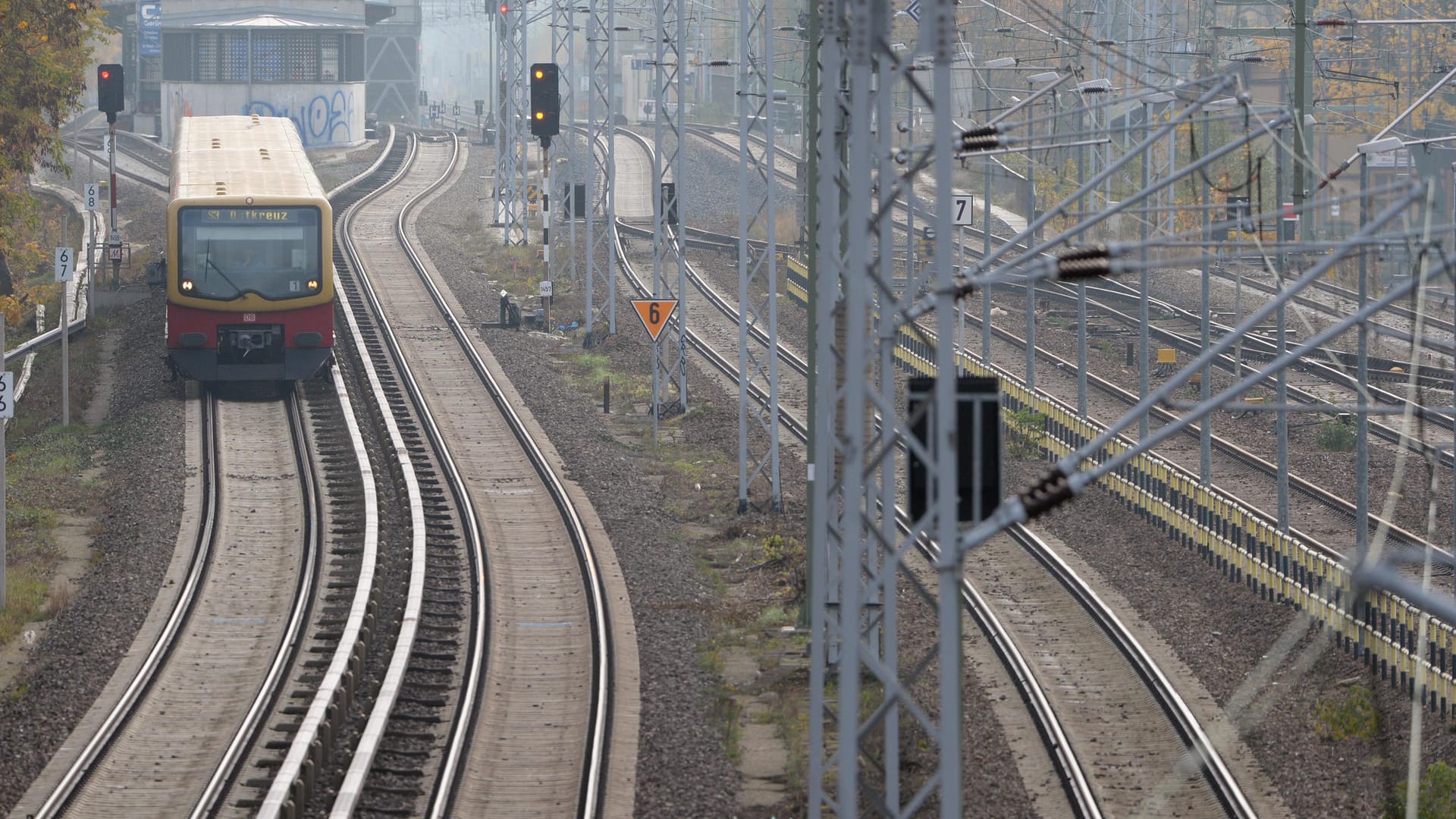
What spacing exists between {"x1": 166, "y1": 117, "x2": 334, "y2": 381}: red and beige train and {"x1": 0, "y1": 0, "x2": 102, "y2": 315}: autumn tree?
26.7ft

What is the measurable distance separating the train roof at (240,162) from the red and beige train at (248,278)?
47 millimetres

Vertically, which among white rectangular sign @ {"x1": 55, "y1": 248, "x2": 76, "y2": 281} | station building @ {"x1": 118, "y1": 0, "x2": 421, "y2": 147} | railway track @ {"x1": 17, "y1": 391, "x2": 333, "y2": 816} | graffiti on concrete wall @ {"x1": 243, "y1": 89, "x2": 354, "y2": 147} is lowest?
railway track @ {"x1": 17, "y1": 391, "x2": 333, "y2": 816}

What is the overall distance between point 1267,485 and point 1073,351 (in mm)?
10475

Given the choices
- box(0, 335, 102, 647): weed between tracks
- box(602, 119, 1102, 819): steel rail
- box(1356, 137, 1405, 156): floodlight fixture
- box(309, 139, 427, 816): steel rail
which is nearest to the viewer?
box(309, 139, 427, 816): steel rail

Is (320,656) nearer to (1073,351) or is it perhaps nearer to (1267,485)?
(1267,485)

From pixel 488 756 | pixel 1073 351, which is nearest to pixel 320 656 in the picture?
pixel 488 756

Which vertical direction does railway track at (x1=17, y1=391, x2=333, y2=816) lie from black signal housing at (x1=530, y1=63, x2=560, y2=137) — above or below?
below

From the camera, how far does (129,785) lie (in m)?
12.9

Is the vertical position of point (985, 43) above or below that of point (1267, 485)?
above

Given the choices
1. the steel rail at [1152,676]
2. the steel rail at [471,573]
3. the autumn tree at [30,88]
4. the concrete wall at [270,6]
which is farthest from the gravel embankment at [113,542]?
the concrete wall at [270,6]

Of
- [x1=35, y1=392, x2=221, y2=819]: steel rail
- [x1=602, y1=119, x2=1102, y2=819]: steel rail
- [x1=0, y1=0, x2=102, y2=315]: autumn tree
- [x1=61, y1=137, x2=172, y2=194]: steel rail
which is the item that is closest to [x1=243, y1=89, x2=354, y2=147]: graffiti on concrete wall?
[x1=61, y1=137, x2=172, y2=194]: steel rail

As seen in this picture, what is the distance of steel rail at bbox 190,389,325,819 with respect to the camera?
1279 cm

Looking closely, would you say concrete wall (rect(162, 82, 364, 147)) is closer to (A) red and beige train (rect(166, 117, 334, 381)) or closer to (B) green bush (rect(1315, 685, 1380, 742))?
(A) red and beige train (rect(166, 117, 334, 381))

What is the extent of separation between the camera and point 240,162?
27781 mm
